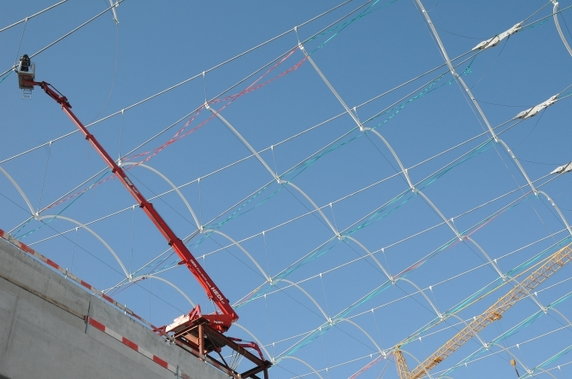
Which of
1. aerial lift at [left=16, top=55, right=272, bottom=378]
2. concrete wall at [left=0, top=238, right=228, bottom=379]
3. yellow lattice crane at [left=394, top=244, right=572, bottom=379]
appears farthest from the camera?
yellow lattice crane at [left=394, top=244, right=572, bottom=379]

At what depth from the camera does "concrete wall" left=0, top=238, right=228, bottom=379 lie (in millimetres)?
17098

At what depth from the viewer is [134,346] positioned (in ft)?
68.6

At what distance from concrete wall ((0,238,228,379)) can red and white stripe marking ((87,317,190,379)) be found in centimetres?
3

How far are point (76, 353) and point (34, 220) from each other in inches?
879

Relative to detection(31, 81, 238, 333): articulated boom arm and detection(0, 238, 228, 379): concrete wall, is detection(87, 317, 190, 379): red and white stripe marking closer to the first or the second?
detection(0, 238, 228, 379): concrete wall

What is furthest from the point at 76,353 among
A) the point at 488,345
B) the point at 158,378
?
the point at 488,345

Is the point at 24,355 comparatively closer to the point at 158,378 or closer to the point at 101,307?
the point at 101,307

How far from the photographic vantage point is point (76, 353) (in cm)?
1861

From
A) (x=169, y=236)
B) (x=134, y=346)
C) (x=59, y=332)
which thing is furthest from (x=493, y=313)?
(x=59, y=332)

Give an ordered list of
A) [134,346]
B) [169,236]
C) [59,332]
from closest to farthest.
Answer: [59,332] < [134,346] < [169,236]

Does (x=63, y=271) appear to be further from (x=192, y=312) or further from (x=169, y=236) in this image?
(x=169, y=236)

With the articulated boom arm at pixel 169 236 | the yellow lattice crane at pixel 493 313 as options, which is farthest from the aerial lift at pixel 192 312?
the yellow lattice crane at pixel 493 313

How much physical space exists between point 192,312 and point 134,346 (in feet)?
30.1

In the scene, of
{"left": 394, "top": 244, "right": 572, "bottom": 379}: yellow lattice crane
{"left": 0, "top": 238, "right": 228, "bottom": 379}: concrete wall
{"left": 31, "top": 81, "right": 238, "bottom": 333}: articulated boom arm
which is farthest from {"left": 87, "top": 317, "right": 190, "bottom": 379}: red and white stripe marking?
{"left": 394, "top": 244, "right": 572, "bottom": 379}: yellow lattice crane
